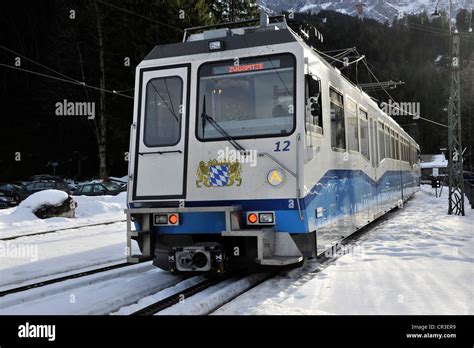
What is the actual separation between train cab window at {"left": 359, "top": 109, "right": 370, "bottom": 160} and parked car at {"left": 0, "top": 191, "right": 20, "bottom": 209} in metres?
20.7

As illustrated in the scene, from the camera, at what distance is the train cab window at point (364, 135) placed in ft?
33.8

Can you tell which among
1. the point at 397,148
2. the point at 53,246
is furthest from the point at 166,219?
the point at 397,148

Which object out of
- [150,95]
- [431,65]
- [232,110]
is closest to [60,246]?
[150,95]

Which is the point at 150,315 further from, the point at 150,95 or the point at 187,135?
the point at 150,95

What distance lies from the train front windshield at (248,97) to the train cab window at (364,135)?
13.2ft

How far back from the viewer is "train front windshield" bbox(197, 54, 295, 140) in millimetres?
6691

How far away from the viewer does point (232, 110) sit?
22.6ft

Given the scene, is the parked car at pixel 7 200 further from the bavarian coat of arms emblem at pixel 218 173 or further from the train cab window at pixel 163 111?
the bavarian coat of arms emblem at pixel 218 173

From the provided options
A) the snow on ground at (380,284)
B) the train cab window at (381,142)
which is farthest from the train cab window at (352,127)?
the train cab window at (381,142)

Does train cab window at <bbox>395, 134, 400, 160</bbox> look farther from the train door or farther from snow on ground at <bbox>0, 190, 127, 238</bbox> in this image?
snow on ground at <bbox>0, 190, 127, 238</bbox>

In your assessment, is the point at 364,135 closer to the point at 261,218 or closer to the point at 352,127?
the point at 352,127

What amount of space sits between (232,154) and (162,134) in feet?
3.81

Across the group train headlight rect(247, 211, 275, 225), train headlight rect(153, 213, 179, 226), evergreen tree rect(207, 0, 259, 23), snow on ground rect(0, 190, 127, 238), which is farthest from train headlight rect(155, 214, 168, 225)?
evergreen tree rect(207, 0, 259, 23)

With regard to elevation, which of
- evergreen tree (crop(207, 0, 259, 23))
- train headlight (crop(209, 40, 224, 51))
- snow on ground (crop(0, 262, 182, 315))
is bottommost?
snow on ground (crop(0, 262, 182, 315))
